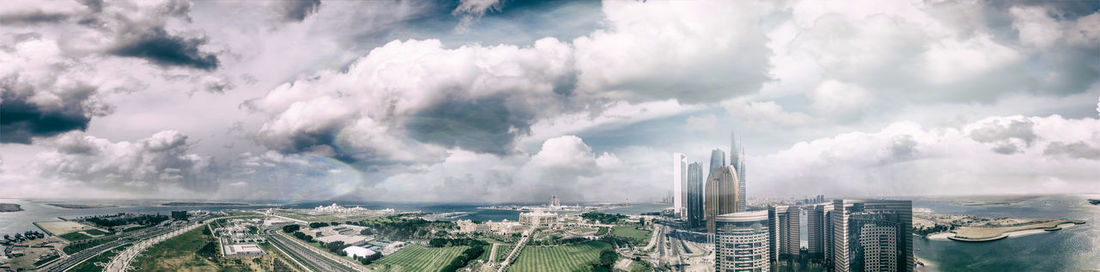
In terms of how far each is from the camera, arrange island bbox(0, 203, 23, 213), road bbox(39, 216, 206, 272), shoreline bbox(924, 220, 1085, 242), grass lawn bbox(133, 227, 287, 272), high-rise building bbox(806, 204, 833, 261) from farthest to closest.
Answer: high-rise building bbox(806, 204, 833, 261)
shoreline bbox(924, 220, 1085, 242)
island bbox(0, 203, 23, 213)
grass lawn bbox(133, 227, 287, 272)
road bbox(39, 216, 206, 272)

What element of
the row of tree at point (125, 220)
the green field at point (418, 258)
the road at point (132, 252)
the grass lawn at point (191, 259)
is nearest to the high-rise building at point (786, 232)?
the green field at point (418, 258)

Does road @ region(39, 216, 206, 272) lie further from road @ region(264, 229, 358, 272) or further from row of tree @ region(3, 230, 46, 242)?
road @ region(264, 229, 358, 272)

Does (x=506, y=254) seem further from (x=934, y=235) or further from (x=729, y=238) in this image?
(x=934, y=235)

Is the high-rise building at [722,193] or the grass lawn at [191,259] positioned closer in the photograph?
the grass lawn at [191,259]

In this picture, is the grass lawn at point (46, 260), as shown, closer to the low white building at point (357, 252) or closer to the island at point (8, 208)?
the island at point (8, 208)

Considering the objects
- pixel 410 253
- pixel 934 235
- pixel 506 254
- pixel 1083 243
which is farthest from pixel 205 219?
pixel 1083 243

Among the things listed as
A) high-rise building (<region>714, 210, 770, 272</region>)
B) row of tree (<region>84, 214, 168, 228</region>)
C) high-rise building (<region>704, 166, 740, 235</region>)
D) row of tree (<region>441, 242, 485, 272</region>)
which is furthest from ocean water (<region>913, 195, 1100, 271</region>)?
row of tree (<region>84, 214, 168, 228</region>)

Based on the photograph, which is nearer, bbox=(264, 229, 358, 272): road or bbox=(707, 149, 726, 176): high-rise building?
bbox=(264, 229, 358, 272): road
